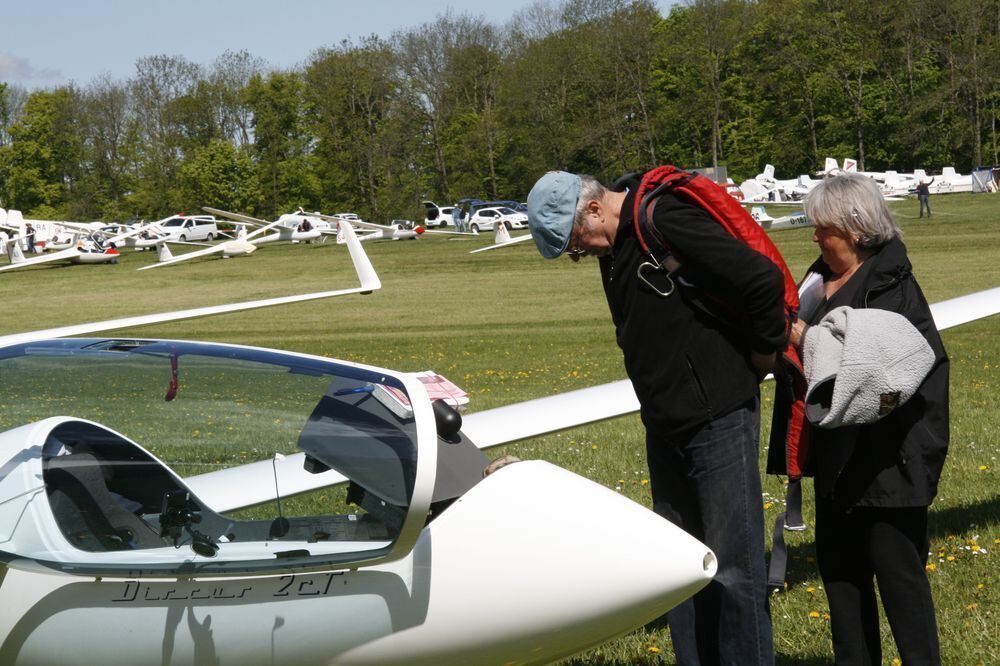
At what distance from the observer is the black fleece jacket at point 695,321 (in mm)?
2861

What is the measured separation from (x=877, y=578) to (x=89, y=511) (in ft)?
7.58

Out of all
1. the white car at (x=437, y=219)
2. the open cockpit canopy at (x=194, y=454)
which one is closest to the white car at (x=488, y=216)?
the white car at (x=437, y=219)

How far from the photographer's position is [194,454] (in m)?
3.10

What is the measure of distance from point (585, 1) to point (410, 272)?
162 ft

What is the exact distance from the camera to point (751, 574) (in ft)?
9.93

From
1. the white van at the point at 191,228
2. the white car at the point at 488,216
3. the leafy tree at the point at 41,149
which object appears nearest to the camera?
the white car at the point at 488,216

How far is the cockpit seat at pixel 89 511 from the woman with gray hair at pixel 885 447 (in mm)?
2027

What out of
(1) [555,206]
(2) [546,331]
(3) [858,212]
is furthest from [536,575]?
(2) [546,331]

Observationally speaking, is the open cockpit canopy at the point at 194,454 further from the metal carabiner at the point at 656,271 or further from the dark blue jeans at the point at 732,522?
the dark blue jeans at the point at 732,522

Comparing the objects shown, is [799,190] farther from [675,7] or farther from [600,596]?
[600,596]

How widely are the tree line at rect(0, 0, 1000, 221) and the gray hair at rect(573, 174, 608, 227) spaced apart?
2668 inches

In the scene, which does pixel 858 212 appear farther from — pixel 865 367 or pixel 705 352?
pixel 705 352

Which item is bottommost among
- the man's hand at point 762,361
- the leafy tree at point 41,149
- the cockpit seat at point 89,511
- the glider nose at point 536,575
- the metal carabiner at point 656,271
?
the glider nose at point 536,575

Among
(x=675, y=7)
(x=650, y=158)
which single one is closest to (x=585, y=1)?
(x=675, y=7)
